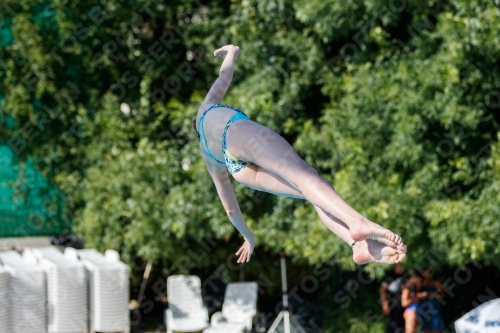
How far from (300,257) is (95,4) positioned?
13.9 ft

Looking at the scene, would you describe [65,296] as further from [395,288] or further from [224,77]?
[224,77]

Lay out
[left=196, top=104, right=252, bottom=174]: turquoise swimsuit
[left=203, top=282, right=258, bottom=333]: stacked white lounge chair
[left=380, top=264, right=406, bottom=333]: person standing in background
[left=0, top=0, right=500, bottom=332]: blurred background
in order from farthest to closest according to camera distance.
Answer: [left=203, top=282, right=258, bottom=333]: stacked white lounge chair, [left=380, top=264, right=406, bottom=333]: person standing in background, [left=0, top=0, right=500, bottom=332]: blurred background, [left=196, top=104, right=252, bottom=174]: turquoise swimsuit

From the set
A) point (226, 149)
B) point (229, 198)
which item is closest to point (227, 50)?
point (226, 149)

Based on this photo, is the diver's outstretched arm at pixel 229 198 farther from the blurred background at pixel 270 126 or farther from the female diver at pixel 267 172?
the blurred background at pixel 270 126

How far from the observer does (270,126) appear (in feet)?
28.0

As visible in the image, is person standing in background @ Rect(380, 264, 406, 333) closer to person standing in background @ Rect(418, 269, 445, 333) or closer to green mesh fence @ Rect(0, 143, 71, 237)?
person standing in background @ Rect(418, 269, 445, 333)

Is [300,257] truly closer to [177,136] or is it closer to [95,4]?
[177,136]

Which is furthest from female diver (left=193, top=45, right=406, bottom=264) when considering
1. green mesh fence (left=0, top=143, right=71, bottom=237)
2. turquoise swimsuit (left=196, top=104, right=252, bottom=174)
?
green mesh fence (left=0, top=143, right=71, bottom=237)

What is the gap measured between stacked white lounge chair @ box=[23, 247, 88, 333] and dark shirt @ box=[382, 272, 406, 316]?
306 cm

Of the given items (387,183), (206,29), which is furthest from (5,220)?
(387,183)

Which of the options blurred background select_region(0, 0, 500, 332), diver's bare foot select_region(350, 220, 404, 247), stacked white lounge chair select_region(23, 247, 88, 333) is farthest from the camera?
stacked white lounge chair select_region(23, 247, 88, 333)

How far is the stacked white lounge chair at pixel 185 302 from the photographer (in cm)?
933

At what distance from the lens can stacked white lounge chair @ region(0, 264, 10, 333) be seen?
831cm

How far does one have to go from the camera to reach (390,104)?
25.2ft
